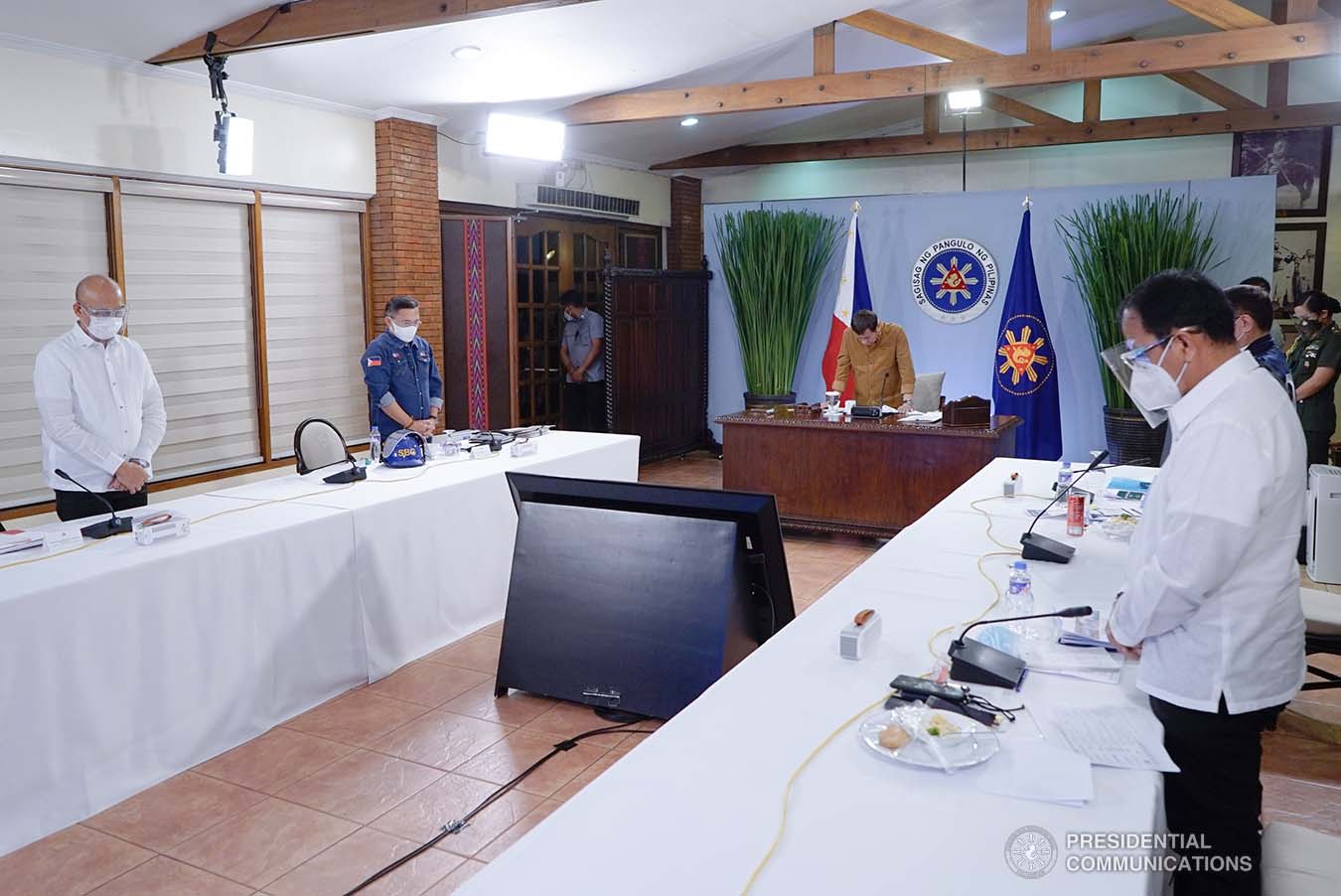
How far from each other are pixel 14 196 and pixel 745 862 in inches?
203

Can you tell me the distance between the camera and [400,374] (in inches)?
211

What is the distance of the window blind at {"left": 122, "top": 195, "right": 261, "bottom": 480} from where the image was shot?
5.50 metres

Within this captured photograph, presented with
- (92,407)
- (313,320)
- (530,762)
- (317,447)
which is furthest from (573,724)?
(313,320)

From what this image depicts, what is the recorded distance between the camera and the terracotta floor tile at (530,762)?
310cm

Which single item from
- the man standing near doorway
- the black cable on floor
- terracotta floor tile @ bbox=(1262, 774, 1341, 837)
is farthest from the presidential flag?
the black cable on floor

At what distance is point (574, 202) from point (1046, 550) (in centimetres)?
676

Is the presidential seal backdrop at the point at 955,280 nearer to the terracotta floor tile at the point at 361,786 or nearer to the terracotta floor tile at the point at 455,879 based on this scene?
the terracotta floor tile at the point at 361,786

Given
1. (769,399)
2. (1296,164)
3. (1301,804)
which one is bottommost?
(1301,804)

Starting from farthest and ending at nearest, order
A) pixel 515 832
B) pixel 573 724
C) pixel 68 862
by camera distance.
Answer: pixel 573 724 → pixel 515 832 → pixel 68 862

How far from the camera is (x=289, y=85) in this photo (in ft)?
19.8

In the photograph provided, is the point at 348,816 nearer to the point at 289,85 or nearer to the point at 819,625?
the point at 819,625

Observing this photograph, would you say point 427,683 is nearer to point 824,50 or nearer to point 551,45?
point 551,45

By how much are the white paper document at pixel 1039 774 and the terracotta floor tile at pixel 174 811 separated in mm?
2305

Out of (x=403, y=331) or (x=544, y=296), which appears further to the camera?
(x=544, y=296)
